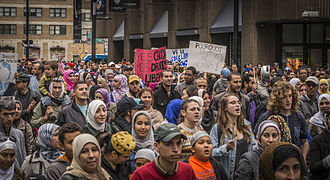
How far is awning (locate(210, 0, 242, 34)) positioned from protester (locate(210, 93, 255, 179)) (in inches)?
964

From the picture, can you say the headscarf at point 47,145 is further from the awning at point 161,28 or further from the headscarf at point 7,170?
the awning at point 161,28

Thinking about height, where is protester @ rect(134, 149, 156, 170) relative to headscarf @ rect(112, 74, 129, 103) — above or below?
below

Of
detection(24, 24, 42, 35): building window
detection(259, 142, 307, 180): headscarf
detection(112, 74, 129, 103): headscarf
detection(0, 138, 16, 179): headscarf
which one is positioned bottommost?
detection(0, 138, 16, 179): headscarf

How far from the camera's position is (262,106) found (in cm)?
909

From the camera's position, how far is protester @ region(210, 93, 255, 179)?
6352 mm

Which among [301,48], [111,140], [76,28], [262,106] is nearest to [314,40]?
[301,48]

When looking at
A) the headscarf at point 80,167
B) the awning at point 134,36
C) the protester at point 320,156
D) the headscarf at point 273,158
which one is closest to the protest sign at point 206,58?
the protester at point 320,156

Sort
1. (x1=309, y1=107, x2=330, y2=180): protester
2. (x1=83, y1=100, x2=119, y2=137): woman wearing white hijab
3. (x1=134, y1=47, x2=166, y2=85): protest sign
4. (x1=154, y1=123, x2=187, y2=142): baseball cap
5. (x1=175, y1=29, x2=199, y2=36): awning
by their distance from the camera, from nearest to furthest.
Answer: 1. (x1=154, y1=123, x2=187, y2=142): baseball cap
2. (x1=309, y1=107, x2=330, y2=180): protester
3. (x1=83, y1=100, x2=119, y2=137): woman wearing white hijab
4. (x1=134, y1=47, x2=166, y2=85): protest sign
5. (x1=175, y1=29, x2=199, y2=36): awning

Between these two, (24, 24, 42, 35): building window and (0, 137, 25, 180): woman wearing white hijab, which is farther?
(24, 24, 42, 35): building window

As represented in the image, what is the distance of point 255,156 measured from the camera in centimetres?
547

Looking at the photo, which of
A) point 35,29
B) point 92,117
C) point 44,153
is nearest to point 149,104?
point 92,117

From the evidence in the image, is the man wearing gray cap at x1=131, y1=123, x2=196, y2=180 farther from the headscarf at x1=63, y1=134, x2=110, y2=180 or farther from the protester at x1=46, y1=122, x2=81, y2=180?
the protester at x1=46, y1=122, x2=81, y2=180

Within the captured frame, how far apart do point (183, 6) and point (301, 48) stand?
366 inches

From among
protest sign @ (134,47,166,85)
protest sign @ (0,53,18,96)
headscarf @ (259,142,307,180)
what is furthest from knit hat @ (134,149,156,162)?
protest sign @ (134,47,166,85)
